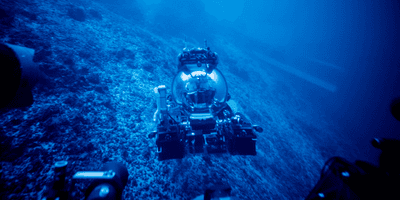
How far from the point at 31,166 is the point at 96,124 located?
1558 mm

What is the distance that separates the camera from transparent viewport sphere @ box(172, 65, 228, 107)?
3.93 m

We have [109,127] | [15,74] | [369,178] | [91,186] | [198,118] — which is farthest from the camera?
[109,127]

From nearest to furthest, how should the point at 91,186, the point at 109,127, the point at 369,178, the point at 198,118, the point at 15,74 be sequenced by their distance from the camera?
1. the point at 15,74
2. the point at 91,186
3. the point at 369,178
4. the point at 198,118
5. the point at 109,127

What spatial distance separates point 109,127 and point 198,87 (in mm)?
3052

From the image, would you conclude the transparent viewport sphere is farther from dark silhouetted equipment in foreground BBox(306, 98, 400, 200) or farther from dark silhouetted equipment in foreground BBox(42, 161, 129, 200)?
dark silhouetted equipment in foreground BBox(306, 98, 400, 200)

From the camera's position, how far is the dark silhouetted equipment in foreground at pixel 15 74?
1.49 metres

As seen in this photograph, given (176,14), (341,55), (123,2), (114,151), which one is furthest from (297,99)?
(341,55)

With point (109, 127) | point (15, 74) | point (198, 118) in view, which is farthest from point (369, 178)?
point (109, 127)

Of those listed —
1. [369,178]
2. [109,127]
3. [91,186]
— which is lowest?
[109,127]

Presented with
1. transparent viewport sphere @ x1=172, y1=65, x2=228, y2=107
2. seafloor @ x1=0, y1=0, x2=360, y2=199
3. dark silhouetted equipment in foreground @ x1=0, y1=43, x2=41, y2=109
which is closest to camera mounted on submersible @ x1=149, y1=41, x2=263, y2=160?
transparent viewport sphere @ x1=172, y1=65, x2=228, y2=107

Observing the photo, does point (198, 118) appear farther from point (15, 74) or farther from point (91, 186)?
point (15, 74)

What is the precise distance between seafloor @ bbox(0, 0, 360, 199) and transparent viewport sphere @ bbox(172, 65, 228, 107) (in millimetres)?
765

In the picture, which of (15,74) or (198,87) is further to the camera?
(198,87)

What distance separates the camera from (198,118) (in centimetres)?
348
